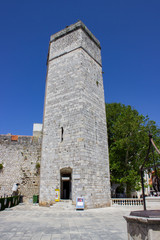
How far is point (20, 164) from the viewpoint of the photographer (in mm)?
15469

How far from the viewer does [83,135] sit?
11.5 m

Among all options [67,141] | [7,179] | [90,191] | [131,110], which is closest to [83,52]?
[67,141]

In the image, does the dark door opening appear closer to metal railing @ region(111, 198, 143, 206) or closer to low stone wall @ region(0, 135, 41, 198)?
metal railing @ region(111, 198, 143, 206)

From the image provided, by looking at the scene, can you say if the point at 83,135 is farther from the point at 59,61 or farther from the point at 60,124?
the point at 59,61

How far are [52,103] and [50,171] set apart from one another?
527 centimetres

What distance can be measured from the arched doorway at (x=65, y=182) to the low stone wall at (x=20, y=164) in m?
3.45

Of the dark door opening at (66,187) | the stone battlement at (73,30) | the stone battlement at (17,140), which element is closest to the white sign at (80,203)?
the dark door opening at (66,187)

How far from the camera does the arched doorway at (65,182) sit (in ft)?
38.0

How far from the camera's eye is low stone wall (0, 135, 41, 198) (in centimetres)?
1484

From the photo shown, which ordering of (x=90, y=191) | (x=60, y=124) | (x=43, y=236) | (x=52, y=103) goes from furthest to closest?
(x=52, y=103)
(x=60, y=124)
(x=90, y=191)
(x=43, y=236)

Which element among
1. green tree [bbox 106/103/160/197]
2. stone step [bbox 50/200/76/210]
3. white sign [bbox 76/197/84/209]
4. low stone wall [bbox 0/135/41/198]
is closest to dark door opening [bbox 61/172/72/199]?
stone step [bbox 50/200/76/210]

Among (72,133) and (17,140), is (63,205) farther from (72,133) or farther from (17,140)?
(17,140)

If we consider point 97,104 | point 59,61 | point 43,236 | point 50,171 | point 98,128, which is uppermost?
point 59,61

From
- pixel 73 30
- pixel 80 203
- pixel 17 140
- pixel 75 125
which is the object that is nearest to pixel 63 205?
pixel 80 203
